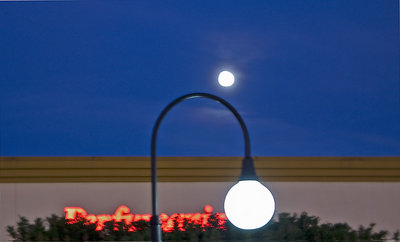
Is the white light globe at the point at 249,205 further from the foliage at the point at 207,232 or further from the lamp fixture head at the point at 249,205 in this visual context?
the foliage at the point at 207,232

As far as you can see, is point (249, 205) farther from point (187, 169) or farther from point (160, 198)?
point (160, 198)

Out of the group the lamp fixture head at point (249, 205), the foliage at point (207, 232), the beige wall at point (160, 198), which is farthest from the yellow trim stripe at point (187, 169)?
the lamp fixture head at point (249, 205)

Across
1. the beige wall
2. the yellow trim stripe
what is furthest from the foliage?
the beige wall

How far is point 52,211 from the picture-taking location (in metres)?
16.9

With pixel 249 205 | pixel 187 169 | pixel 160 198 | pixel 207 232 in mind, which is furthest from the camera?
pixel 160 198

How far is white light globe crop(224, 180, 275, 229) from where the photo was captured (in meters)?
6.25

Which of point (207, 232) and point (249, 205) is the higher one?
point (207, 232)

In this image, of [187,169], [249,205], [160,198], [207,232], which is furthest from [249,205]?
[160,198]

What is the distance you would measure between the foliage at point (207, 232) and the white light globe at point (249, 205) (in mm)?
4227

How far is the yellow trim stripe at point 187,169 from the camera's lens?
16.7m

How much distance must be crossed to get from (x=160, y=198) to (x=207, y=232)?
6.53 metres

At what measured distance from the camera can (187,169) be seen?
1681 cm

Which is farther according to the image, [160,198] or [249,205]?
[160,198]

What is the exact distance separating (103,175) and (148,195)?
4.41ft
